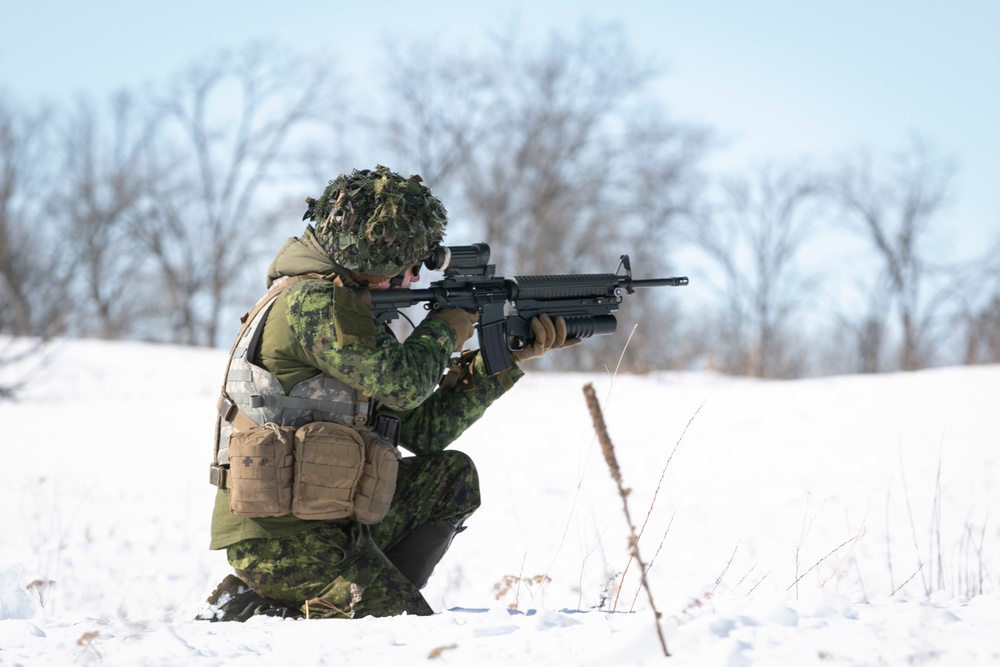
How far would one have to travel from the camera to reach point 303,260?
3.72 meters

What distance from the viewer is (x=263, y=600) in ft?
12.1

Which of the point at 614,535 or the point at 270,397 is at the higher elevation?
the point at 270,397

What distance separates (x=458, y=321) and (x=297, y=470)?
0.88 m

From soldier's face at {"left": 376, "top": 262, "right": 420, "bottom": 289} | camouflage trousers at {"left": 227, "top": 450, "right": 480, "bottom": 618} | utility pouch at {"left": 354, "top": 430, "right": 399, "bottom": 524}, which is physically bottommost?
camouflage trousers at {"left": 227, "top": 450, "right": 480, "bottom": 618}

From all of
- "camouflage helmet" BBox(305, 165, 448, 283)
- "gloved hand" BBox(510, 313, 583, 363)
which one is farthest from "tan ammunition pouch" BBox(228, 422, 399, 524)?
"gloved hand" BBox(510, 313, 583, 363)

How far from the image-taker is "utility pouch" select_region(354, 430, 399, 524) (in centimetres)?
359

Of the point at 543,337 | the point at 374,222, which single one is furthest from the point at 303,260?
the point at 543,337

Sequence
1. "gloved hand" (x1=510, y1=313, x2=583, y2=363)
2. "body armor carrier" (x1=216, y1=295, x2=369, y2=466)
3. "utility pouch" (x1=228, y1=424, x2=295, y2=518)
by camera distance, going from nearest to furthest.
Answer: "utility pouch" (x1=228, y1=424, x2=295, y2=518)
"body armor carrier" (x1=216, y1=295, x2=369, y2=466)
"gloved hand" (x1=510, y1=313, x2=583, y2=363)

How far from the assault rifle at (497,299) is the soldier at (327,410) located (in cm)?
11

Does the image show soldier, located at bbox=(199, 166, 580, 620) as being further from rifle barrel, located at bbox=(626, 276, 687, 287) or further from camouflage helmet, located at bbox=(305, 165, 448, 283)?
rifle barrel, located at bbox=(626, 276, 687, 287)

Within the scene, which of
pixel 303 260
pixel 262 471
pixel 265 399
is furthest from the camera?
pixel 303 260

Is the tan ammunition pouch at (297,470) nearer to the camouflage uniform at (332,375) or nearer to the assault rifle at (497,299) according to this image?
the camouflage uniform at (332,375)

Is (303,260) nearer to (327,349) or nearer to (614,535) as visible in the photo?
(327,349)

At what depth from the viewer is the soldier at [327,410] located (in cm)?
346
